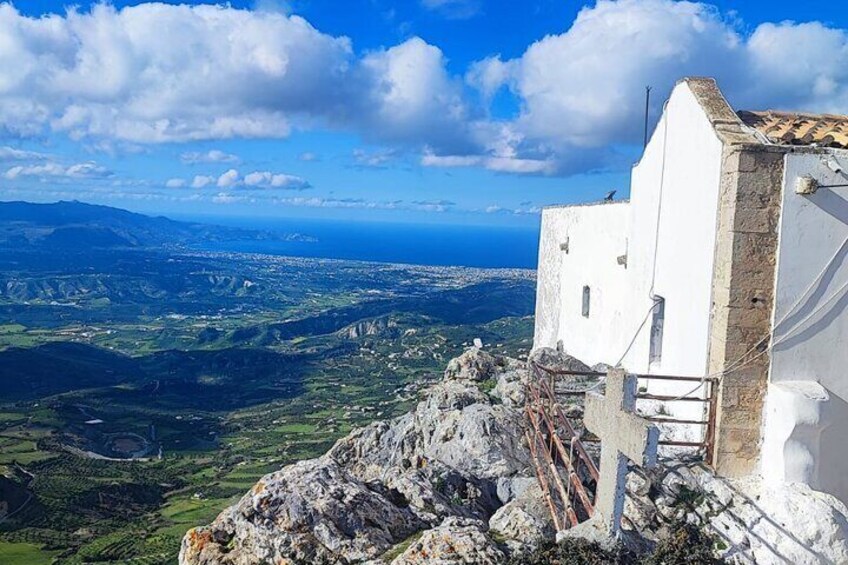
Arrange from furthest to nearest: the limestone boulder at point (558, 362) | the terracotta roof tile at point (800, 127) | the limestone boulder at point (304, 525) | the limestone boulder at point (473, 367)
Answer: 1. the limestone boulder at point (473, 367)
2. the limestone boulder at point (558, 362)
3. the terracotta roof tile at point (800, 127)
4. the limestone boulder at point (304, 525)

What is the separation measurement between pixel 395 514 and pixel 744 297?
5565mm

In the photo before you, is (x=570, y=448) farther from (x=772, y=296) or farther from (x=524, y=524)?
(x=772, y=296)

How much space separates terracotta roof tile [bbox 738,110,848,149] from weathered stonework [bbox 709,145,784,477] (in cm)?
80

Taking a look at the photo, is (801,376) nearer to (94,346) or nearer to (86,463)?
(86,463)

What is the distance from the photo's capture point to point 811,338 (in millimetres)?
9680

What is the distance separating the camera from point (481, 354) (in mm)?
19594

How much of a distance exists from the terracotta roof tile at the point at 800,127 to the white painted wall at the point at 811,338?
2.98ft

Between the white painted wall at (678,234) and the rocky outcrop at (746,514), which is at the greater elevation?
the white painted wall at (678,234)

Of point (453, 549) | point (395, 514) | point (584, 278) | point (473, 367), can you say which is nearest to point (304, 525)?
point (395, 514)

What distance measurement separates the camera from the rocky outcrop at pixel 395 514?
27.1 ft

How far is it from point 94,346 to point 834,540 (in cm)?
18144

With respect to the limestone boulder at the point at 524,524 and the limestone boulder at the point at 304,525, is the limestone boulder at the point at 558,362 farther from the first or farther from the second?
the limestone boulder at the point at 304,525

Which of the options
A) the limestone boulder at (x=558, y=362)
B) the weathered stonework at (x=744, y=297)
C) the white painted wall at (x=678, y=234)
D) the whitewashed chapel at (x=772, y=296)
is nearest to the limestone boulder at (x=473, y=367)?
the limestone boulder at (x=558, y=362)

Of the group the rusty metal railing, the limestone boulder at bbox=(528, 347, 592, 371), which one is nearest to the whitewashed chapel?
the rusty metal railing
